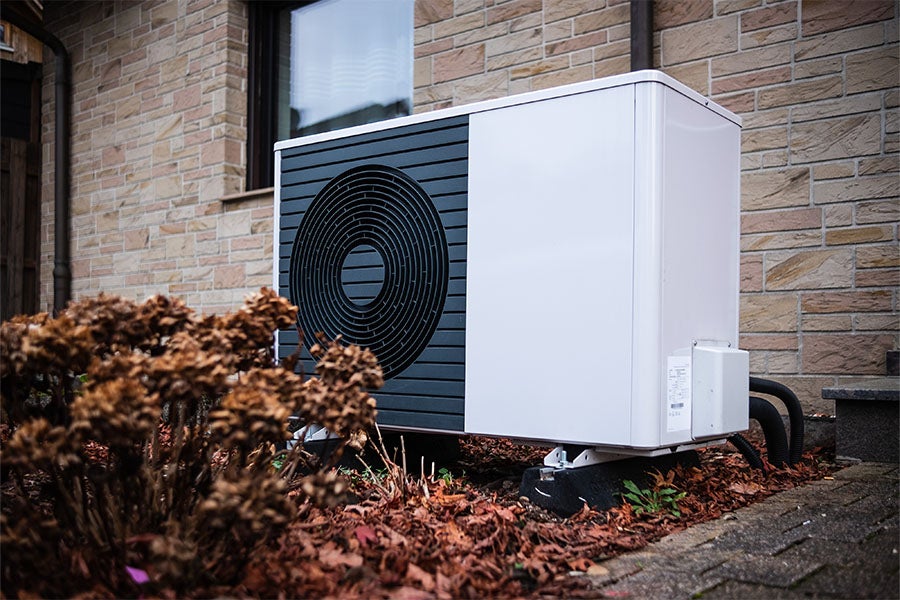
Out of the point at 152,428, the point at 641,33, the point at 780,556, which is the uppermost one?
the point at 641,33

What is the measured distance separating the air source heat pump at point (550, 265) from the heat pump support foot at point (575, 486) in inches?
3.1

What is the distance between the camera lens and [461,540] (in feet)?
5.38

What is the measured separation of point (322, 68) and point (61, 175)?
2.47 metres

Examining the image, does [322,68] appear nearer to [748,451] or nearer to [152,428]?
[748,451]

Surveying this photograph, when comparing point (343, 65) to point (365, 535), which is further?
point (343, 65)

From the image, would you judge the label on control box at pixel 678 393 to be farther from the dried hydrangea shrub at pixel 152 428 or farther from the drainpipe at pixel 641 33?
the drainpipe at pixel 641 33

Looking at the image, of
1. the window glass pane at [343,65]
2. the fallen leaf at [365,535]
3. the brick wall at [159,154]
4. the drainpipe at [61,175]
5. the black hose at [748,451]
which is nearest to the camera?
the fallen leaf at [365,535]

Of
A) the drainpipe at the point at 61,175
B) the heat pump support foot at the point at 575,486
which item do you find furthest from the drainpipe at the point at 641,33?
the drainpipe at the point at 61,175

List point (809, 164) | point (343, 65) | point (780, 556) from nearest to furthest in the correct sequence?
point (780, 556) → point (809, 164) → point (343, 65)

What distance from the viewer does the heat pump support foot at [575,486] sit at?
1.98 metres

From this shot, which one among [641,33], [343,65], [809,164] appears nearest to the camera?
[809,164]

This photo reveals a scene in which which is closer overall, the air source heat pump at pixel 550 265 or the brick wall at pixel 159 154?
the air source heat pump at pixel 550 265

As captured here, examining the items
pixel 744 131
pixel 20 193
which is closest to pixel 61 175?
pixel 20 193

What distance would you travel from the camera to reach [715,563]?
61.6 inches
